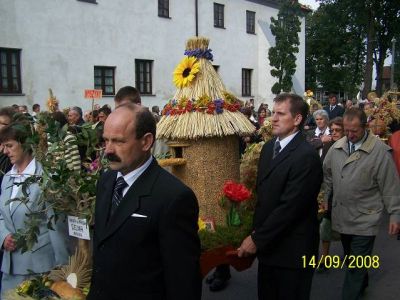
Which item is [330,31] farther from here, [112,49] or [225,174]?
[225,174]

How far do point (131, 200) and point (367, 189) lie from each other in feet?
8.63

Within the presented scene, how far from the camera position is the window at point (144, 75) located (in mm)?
19703

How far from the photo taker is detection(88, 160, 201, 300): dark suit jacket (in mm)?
1999

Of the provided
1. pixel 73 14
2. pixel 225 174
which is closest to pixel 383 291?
pixel 225 174

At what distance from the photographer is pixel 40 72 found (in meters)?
16.1

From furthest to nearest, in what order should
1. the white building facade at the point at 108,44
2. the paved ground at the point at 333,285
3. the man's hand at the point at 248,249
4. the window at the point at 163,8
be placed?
the window at the point at 163,8 → the white building facade at the point at 108,44 → the paved ground at the point at 333,285 → the man's hand at the point at 248,249

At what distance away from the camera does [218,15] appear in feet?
76.3

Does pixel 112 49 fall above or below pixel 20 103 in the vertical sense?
above

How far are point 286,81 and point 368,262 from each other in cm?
2115

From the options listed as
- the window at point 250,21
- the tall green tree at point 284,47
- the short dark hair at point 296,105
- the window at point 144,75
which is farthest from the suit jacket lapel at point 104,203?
the window at point 250,21

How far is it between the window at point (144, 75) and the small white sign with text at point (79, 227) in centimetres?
1725

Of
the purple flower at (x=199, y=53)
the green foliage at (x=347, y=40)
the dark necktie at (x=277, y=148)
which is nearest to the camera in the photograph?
the dark necktie at (x=277, y=148)

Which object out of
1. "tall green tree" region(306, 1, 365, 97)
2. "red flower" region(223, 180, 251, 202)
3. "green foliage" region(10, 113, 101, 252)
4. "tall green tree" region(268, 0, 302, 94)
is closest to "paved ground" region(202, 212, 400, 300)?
"red flower" region(223, 180, 251, 202)
